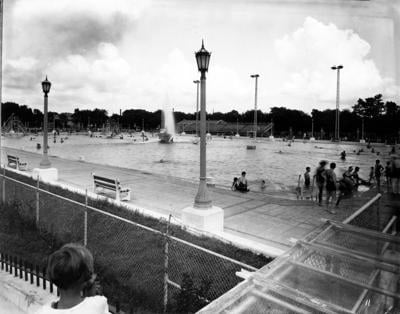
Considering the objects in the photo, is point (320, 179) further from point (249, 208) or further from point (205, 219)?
point (205, 219)

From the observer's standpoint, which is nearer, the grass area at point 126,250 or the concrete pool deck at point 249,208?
the grass area at point 126,250

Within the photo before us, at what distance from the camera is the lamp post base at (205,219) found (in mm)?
7759

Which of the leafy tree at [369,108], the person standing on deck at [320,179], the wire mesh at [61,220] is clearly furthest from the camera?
the leafy tree at [369,108]

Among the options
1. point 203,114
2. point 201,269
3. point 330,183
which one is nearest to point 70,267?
point 201,269

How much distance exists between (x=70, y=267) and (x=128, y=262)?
4672 mm

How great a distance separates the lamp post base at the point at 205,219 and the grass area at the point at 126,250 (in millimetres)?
345

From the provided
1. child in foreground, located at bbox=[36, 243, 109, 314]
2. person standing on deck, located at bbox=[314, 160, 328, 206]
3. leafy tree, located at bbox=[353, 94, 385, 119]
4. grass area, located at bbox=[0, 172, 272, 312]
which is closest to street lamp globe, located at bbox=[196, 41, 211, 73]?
grass area, located at bbox=[0, 172, 272, 312]

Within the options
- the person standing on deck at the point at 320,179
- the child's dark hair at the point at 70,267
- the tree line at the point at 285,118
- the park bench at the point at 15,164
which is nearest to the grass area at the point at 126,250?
the child's dark hair at the point at 70,267

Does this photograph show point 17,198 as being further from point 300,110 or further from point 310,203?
point 300,110

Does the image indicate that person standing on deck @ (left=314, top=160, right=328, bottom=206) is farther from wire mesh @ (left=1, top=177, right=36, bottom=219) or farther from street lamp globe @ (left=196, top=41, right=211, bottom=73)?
wire mesh @ (left=1, top=177, right=36, bottom=219)

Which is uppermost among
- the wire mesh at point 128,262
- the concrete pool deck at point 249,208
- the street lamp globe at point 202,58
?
the street lamp globe at point 202,58

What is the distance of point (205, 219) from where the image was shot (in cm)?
773

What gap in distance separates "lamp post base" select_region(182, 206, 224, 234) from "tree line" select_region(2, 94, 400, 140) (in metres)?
17.8

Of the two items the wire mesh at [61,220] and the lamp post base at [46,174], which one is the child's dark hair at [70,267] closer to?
the wire mesh at [61,220]
